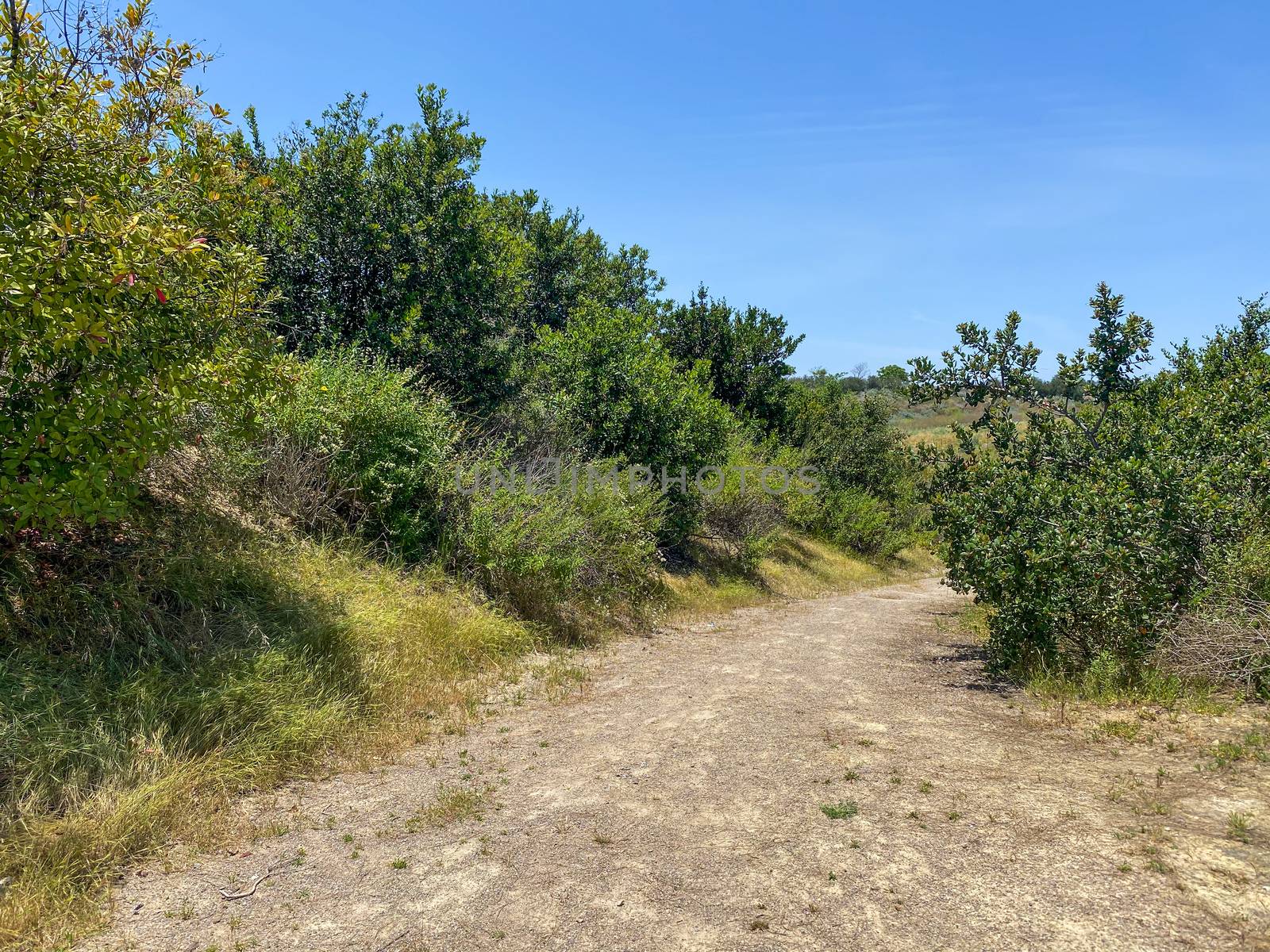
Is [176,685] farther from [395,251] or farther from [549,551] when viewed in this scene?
[395,251]

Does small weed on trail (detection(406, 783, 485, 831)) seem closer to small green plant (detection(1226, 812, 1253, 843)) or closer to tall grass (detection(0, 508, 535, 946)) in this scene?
tall grass (detection(0, 508, 535, 946))

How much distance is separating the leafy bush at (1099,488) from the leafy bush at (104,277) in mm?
7639

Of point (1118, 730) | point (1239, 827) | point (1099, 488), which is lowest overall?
point (1118, 730)

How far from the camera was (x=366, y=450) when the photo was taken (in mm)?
9320

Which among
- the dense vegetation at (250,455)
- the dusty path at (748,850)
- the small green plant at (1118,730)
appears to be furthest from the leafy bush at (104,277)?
the small green plant at (1118,730)

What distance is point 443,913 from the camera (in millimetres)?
3490

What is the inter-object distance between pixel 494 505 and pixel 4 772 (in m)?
6.56

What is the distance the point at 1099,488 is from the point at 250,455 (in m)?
9.08

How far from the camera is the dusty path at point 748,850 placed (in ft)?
10.6

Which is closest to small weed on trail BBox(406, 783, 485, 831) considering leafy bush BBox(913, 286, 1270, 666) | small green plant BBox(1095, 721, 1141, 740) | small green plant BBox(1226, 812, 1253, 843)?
small green plant BBox(1226, 812, 1253, 843)

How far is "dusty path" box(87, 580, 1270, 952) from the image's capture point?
3232 millimetres

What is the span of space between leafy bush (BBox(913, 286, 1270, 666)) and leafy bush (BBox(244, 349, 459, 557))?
6922 mm

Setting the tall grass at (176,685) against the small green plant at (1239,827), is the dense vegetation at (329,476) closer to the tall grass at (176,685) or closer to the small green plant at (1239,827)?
the tall grass at (176,685)

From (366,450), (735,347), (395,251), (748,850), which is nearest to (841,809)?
(748,850)
